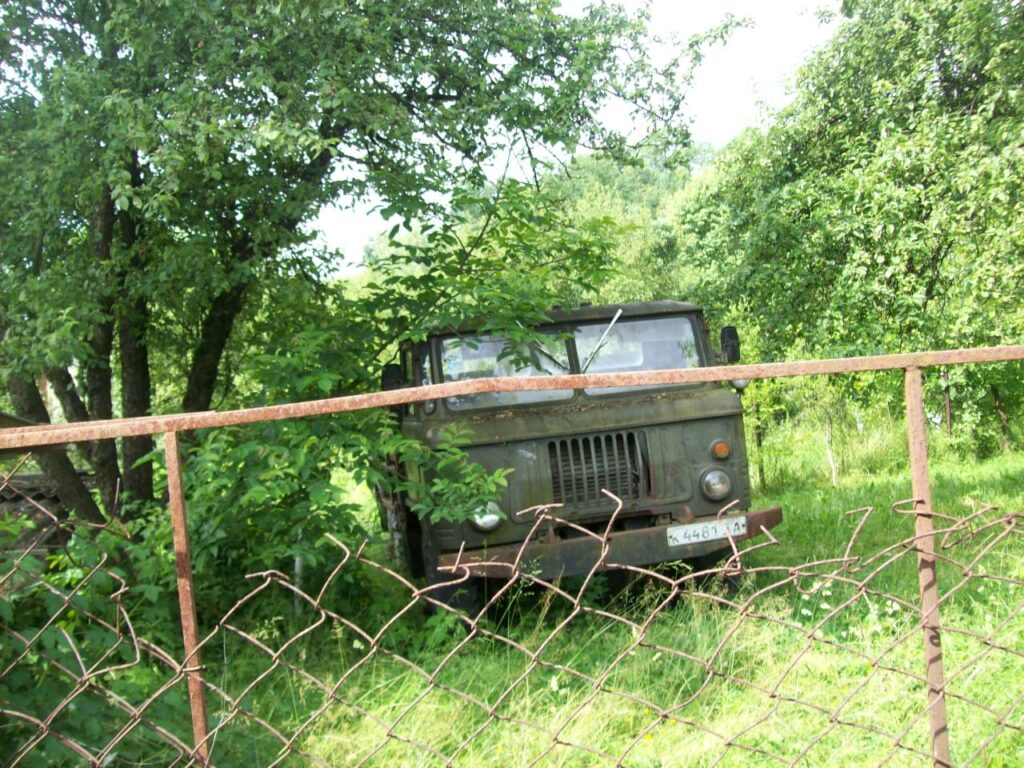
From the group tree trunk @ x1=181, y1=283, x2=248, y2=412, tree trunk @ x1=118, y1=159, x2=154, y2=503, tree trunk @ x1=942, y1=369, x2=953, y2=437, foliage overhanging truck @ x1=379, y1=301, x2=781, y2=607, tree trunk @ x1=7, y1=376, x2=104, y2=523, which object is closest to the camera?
foliage overhanging truck @ x1=379, y1=301, x2=781, y2=607

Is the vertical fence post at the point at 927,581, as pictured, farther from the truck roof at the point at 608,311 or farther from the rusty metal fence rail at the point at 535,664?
the truck roof at the point at 608,311

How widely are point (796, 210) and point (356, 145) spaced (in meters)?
4.68

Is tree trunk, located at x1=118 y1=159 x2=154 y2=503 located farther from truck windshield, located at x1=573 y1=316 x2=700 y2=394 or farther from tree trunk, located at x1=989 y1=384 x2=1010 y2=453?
tree trunk, located at x1=989 y1=384 x2=1010 y2=453

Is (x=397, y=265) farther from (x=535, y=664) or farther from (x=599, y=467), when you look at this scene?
(x=535, y=664)

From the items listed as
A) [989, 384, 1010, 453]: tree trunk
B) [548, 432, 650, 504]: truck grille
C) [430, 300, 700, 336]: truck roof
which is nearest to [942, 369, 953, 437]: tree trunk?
[989, 384, 1010, 453]: tree trunk

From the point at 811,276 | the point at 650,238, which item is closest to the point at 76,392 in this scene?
the point at 811,276

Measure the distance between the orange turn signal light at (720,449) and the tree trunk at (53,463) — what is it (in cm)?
385

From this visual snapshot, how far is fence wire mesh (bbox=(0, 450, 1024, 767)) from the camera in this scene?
200cm

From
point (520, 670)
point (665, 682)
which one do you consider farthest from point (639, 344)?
point (665, 682)

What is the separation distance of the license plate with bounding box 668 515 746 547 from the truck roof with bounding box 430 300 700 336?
60.9 inches

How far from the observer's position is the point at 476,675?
4070mm

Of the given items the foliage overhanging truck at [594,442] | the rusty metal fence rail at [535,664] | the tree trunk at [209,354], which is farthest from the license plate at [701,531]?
the tree trunk at [209,354]

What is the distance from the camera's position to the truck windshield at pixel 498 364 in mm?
5520

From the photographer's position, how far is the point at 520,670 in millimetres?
4168
